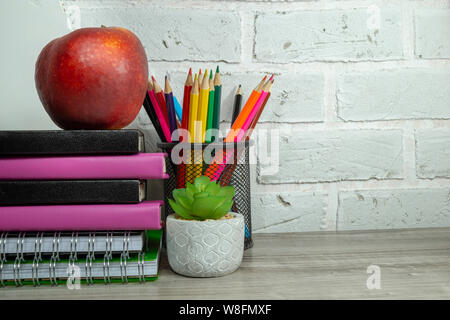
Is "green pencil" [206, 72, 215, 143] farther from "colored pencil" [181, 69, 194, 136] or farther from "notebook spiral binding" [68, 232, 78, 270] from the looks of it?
"notebook spiral binding" [68, 232, 78, 270]

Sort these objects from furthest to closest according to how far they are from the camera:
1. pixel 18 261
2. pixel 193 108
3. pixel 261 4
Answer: pixel 261 4 < pixel 193 108 < pixel 18 261

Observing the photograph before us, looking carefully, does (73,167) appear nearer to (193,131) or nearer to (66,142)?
(66,142)

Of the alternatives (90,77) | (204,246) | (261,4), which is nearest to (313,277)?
(204,246)

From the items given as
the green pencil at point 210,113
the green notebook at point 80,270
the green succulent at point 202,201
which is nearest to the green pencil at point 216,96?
the green pencil at point 210,113

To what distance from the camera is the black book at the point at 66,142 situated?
441 mm

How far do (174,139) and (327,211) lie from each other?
31 centimetres

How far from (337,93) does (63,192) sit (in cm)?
49

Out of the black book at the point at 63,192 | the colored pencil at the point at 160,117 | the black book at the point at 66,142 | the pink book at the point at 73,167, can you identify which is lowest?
the black book at the point at 63,192

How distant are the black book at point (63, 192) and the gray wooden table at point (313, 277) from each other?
3.7 inches

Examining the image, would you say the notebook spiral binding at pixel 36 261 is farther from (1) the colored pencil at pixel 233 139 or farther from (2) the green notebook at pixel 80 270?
(1) the colored pencil at pixel 233 139

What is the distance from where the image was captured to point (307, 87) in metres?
0.70

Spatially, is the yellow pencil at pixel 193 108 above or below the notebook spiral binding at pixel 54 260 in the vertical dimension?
above

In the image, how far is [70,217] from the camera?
439 mm
